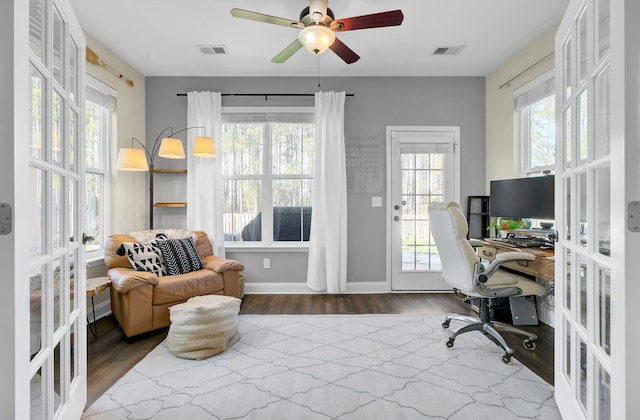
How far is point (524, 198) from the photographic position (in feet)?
9.66

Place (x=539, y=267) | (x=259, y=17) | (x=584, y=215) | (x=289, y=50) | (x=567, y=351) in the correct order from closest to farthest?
(x=584, y=215), (x=567, y=351), (x=259, y=17), (x=539, y=267), (x=289, y=50)

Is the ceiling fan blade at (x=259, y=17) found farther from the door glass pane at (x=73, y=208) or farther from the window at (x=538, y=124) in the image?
the window at (x=538, y=124)

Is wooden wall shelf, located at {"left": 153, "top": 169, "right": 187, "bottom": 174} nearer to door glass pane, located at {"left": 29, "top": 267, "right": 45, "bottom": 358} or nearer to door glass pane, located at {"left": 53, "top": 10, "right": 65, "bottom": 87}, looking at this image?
door glass pane, located at {"left": 53, "top": 10, "right": 65, "bottom": 87}

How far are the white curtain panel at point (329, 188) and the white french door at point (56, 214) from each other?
8.44 feet

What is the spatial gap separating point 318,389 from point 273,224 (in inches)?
96.3

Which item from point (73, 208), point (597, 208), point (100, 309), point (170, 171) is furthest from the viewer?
point (170, 171)

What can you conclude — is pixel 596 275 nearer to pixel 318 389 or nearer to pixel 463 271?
pixel 463 271

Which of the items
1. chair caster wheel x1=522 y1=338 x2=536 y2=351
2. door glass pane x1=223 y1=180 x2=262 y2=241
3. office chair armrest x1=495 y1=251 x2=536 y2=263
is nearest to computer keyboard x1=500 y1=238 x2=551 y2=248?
office chair armrest x1=495 y1=251 x2=536 y2=263

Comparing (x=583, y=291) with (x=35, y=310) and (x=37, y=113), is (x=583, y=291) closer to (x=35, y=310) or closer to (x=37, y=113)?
(x=35, y=310)

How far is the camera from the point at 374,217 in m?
4.08

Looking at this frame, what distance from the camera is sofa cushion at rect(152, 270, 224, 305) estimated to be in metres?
2.75

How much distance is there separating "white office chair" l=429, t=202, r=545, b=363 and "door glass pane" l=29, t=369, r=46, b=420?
2300 mm

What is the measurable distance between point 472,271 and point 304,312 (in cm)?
172

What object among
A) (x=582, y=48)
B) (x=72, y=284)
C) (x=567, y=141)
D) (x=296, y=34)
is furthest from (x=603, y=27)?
(x=296, y=34)
